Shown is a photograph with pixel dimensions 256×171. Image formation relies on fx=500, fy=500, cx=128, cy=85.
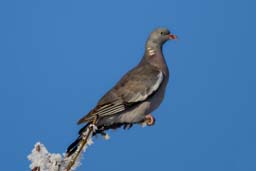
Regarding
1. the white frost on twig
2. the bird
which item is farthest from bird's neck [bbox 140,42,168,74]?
the white frost on twig

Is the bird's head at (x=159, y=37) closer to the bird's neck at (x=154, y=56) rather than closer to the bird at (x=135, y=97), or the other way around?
the bird's neck at (x=154, y=56)

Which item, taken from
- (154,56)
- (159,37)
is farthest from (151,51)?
(159,37)

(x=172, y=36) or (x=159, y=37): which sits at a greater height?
(x=159, y=37)

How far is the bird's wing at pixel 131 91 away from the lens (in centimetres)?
891

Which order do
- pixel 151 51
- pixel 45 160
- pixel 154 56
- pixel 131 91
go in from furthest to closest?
1. pixel 151 51
2. pixel 154 56
3. pixel 131 91
4. pixel 45 160

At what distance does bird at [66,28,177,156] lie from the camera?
8.82m

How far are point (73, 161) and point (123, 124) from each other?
5459 mm

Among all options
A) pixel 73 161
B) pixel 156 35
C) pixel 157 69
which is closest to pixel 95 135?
pixel 73 161

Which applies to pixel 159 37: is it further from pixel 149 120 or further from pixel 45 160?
pixel 45 160

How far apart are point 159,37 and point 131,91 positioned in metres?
1.81

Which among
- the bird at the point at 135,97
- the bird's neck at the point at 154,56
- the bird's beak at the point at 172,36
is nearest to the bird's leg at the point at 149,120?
the bird at the point at 135,97

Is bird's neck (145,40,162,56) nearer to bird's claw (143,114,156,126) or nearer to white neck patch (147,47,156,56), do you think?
white neck patch (147,47,156,56)

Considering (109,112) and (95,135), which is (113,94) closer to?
(109,112)

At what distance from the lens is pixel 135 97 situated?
30.7ft
